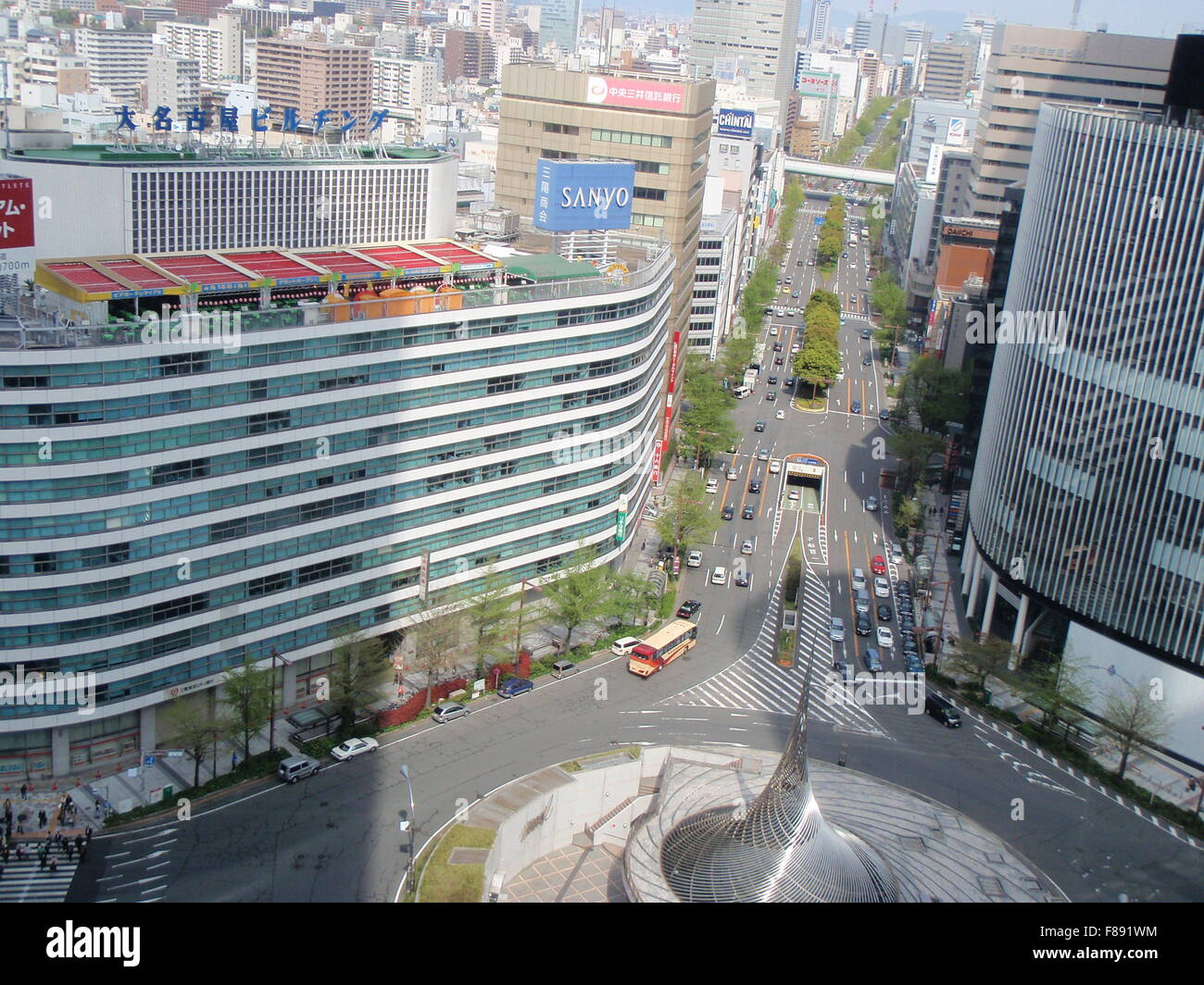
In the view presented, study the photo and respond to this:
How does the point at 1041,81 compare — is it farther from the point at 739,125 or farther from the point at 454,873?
the point at 454,873

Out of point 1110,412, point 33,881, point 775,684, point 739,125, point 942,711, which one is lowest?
point 33,881

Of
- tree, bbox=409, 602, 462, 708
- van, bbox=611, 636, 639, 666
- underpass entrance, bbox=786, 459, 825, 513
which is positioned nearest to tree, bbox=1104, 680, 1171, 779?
van, bbox=611, 636, 639, 666

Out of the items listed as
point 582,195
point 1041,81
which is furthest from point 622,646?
point 1041,81

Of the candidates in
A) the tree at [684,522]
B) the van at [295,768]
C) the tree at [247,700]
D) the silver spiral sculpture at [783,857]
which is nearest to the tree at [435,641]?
the van at [295,768]

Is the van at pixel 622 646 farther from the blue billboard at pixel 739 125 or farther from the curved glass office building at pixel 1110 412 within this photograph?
the blue billboard at pixel 739 125

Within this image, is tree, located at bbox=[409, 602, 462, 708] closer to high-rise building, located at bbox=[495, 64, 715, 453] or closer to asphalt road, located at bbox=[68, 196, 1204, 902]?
asphalt road, located at bbox=[68, 196, 1204, 902]

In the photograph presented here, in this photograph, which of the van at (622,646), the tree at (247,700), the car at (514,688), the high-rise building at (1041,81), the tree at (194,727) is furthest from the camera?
the high-rise building at (1041,81)
